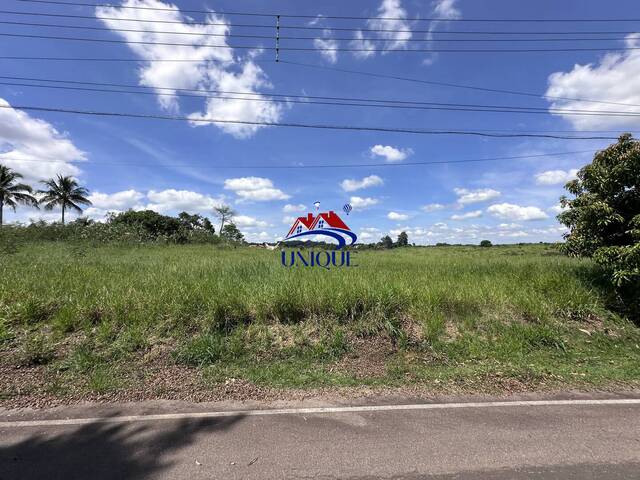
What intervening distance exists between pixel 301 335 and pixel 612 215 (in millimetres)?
6426

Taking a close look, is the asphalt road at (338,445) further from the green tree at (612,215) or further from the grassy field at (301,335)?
the green tree at (612,215)

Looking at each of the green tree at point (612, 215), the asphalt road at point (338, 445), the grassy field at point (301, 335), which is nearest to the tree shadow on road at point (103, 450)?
the asphalt road at point (338, 445)

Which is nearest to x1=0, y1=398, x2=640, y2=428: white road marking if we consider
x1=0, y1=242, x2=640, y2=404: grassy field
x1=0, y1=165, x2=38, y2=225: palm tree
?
x1=0, y1=242, x2=640, y2=404: grassy field

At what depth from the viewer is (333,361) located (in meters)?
4.92

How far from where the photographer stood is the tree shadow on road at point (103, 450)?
8.52 feet

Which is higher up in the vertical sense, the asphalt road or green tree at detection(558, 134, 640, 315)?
green tree at detection(558, 134, 640, 315)

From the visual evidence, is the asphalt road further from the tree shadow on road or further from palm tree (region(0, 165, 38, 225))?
palm tree (region(0, 165, 38, 225))

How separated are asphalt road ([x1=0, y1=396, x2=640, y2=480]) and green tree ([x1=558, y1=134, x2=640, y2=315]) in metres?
3.74

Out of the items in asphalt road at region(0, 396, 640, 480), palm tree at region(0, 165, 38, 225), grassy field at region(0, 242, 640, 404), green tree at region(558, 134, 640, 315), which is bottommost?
asphalt road at region(0, 396, 640, 480)

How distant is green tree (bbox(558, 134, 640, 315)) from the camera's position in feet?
20.4

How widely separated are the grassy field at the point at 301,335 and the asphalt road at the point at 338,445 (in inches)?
25.9

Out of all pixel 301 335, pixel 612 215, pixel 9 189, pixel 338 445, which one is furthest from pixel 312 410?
pixel 9 189

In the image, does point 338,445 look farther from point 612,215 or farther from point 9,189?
point 9,189

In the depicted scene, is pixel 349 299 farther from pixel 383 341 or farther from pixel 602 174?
pixel 602 174
